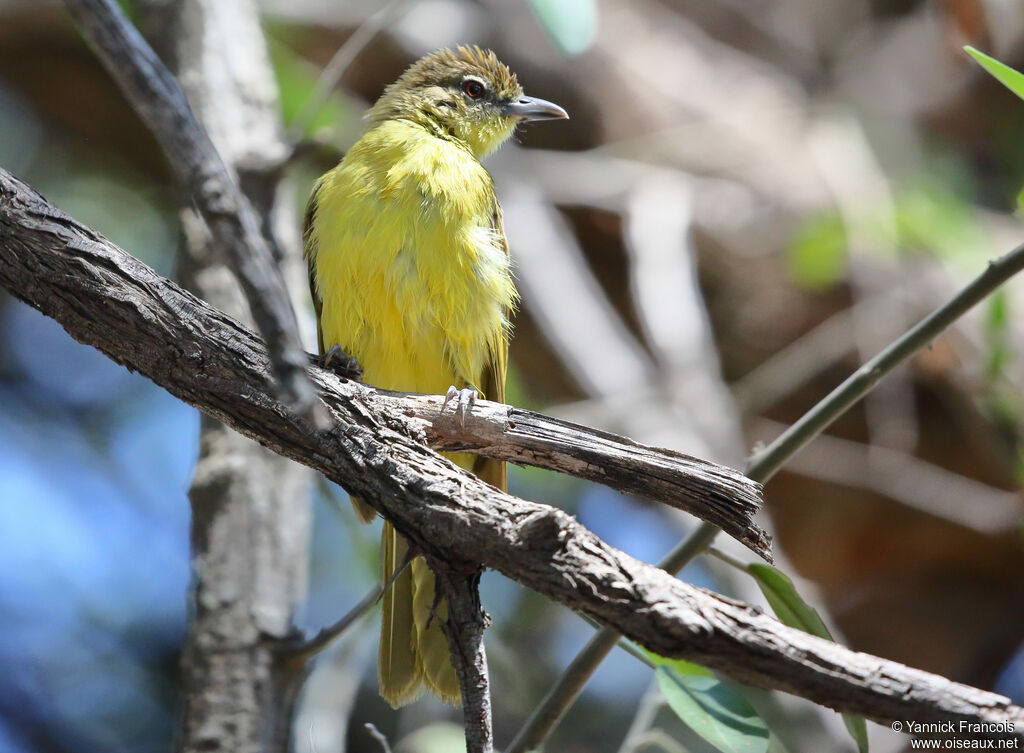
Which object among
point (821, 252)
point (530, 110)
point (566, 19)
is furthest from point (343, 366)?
point (821, 252)

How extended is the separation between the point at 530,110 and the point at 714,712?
332 centimetres

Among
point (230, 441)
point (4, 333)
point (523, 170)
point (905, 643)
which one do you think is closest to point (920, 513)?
point (905, 643)

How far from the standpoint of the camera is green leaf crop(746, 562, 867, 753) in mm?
2393

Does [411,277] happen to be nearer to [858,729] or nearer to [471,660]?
[471,660]

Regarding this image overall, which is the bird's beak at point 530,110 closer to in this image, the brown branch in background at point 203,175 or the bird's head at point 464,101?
the bird's head at point 464,101

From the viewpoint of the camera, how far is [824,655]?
178 centimetres

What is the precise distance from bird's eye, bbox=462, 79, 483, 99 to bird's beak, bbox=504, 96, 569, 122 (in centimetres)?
16

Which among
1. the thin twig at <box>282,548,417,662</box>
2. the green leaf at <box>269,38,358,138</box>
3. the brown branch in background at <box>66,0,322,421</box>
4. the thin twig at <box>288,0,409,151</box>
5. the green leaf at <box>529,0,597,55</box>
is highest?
the green leaf at <box>269,38,358,138</box>

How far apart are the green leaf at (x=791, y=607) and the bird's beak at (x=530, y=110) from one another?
306 cm

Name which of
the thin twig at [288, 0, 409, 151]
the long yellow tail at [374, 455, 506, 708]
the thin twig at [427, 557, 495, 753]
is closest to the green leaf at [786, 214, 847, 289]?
the thin twig at [288, 0, 409, 151]

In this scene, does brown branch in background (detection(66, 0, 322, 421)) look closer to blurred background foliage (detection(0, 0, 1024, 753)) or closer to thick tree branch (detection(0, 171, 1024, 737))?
thick tree branch (detection(0, 171, 1024, 737))

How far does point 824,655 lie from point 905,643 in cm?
554

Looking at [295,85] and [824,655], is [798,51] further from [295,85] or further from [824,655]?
[824,655]

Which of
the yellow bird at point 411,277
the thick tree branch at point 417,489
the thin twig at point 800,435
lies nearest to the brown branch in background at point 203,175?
the thick tree branch at point 417,489
